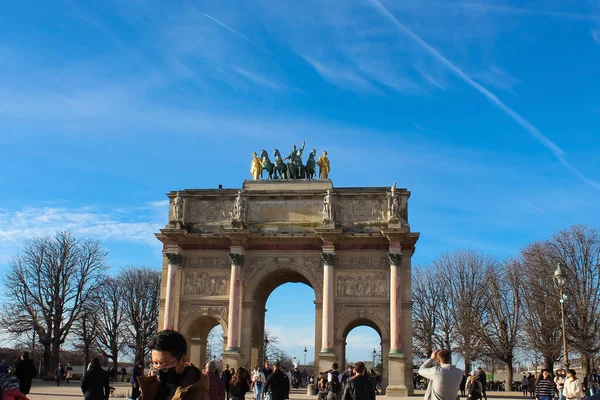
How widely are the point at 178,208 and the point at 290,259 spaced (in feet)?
24.5

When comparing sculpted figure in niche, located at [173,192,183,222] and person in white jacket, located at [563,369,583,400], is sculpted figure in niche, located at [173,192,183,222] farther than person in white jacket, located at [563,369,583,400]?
Yes

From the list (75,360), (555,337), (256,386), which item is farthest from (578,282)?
(75,360)

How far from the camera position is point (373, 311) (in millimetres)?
37062

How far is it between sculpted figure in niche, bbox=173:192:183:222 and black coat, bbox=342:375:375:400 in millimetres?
29457

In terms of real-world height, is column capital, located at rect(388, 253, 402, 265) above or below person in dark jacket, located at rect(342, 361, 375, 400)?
above

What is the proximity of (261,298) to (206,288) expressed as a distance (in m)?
4.30

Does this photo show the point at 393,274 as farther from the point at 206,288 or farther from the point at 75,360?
the point at 75,360

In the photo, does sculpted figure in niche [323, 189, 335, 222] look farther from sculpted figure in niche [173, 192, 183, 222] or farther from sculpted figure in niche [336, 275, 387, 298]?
sculpted figure in niche [173, 192, 183, 222]

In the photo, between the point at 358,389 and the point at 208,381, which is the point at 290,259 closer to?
the point at 358,389

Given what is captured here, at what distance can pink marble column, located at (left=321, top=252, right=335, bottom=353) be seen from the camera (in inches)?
1417

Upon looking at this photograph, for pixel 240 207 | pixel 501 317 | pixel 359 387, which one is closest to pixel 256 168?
pixel 240 207

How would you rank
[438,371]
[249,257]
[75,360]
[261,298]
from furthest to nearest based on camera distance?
[75,360], [261,298], [249,257], [438,371]

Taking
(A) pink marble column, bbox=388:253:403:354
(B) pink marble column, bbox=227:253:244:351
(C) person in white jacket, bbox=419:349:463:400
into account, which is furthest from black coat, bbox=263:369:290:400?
(B) pink marble column, bbox=227:253:244:351

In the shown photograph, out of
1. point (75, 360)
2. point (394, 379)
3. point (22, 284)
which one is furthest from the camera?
point (75, 360)
